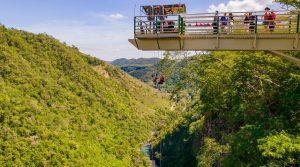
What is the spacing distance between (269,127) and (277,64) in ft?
13.4

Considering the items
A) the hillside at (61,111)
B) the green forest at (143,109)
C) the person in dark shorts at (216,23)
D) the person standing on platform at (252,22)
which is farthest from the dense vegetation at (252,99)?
the hillside at (61,111)

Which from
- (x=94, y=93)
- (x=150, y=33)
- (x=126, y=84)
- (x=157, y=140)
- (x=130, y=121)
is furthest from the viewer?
(x=126, y=84)

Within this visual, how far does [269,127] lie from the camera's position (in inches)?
600

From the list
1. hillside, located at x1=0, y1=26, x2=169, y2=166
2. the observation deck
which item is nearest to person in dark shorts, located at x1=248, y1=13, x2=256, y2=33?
→ the observation deck

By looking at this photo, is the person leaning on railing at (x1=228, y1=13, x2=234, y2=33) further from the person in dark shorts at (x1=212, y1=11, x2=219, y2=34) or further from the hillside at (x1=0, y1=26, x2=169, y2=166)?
the hillside at (x1=0, y1=26, x2=169, y2=166)

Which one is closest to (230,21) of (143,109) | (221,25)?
(221,25)

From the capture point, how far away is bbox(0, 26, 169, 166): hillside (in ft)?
201

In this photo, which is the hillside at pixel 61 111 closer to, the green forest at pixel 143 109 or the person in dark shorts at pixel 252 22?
the green forest at pixel 143 109

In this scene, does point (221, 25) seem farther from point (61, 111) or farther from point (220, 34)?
point (61, 111)

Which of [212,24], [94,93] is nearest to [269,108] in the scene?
[212,24]

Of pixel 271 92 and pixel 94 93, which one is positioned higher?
pixel 271 92

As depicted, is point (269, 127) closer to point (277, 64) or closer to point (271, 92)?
point (271, 92)

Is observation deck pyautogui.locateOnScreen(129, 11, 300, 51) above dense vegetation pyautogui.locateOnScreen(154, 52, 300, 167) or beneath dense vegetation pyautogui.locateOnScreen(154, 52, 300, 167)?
above

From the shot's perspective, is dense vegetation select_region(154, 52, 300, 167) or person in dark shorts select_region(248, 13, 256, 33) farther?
person in dark shorts select_region(248, 13, 256, 33)
